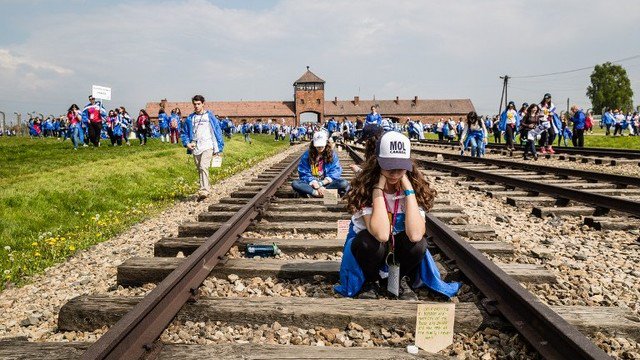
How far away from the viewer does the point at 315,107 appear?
9094cm

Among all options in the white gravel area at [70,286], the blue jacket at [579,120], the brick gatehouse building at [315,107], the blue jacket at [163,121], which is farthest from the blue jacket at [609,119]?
the brick gatehouse building at [315,107]

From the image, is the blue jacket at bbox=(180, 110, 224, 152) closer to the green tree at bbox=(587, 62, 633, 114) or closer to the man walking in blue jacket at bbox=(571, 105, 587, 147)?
the man walking in blue jacket at bbox=(571, 105, 587, 147)

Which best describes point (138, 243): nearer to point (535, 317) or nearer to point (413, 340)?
point (413, 340)

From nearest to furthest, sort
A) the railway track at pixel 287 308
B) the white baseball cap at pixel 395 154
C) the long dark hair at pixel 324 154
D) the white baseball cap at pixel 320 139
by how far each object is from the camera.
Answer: the railway track at pixel 287 308 < the white baseball cap at pixel 395 154 < the white baseball cap at pixel 320 139 < the long dark hair at pixel 324 154

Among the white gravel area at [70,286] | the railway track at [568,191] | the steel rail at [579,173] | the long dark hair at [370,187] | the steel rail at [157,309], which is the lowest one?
the white gravel area at [70,286]

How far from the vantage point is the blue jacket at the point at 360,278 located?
3.08 meters

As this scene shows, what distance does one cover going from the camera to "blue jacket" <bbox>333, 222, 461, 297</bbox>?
3.08m

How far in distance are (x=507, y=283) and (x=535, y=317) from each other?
0.36 meters

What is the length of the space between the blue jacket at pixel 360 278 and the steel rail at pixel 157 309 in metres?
0.99

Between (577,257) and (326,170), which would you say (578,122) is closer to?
(326,170)

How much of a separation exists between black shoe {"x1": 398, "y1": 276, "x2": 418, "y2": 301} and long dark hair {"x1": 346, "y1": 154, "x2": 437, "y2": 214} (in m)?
0.58

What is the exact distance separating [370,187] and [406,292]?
756mm

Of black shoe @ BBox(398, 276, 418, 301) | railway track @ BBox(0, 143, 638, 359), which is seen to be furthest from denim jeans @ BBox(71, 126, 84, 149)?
black shoe @ BBox(398, 276, 418, 301)

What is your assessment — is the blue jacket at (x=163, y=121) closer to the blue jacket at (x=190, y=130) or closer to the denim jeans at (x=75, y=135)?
the denim jeans at (x=75, y=135)
